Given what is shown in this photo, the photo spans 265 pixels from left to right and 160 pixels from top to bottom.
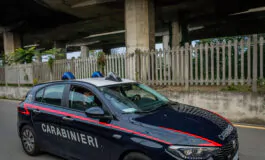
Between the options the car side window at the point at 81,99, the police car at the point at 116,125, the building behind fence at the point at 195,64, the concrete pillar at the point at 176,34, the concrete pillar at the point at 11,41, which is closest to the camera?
the police car at the point at 116,125

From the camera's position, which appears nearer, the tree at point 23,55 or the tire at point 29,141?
the tire at point 29,141

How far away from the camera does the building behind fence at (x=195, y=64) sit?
21.2 feet

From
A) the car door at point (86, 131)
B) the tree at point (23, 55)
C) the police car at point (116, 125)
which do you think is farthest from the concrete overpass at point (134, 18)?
the car door at point (86, 131)

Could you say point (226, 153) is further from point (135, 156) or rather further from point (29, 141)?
point (29, 141)

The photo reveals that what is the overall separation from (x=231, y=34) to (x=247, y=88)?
14.3 meters

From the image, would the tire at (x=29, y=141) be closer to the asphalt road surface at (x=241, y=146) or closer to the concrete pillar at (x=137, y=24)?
the asphalt road surface at (x=241, y=146)

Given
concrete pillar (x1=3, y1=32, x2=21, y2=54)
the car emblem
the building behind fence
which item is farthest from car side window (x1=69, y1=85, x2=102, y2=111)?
concrete pillar (x1=3, y1=32, x2=21, y2=54)

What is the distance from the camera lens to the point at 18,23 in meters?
17.7

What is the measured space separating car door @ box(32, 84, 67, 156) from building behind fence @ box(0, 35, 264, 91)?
495 centimetres

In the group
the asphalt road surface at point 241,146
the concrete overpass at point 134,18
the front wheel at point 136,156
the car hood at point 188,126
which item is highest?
the concrete overpass at point 134,18

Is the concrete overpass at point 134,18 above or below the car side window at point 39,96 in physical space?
above

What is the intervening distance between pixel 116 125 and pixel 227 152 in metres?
1.46

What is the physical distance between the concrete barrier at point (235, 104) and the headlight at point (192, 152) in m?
4.35

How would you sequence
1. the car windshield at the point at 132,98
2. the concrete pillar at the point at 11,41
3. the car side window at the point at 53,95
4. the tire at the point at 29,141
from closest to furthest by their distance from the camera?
the car windshield at the point at 132,98 → the car side window at the point at 53,95 → the tire at the point at 29,141 → the concrete pillar at the point at 11,41
